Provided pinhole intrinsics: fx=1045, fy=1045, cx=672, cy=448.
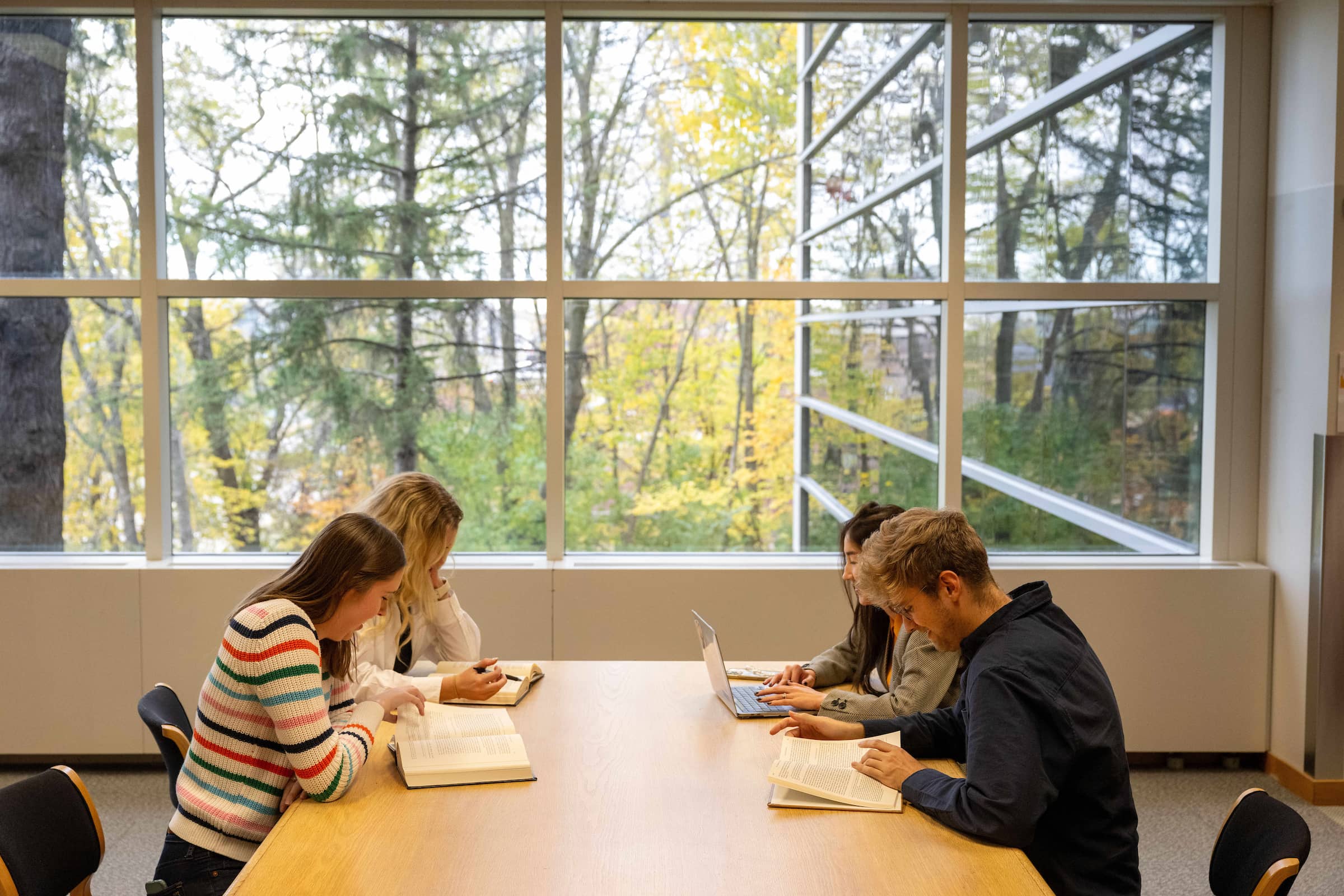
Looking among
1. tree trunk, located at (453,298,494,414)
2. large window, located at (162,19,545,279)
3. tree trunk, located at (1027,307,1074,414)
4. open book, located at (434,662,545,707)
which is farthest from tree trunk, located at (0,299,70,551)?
tree trunk, located at (1027,307,1074,414)

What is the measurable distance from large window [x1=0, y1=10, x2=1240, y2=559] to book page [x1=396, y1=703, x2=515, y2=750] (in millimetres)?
1976

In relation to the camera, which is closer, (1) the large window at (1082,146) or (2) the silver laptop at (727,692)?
(2) the silver laptop at (727,692)

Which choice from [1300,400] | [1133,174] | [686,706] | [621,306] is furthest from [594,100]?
[1300,400]

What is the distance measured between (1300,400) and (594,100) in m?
3.07

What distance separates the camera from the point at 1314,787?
3945 millimetres

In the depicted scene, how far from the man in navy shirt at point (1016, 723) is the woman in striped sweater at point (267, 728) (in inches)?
41.4

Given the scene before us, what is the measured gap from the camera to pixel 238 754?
6.70 feet

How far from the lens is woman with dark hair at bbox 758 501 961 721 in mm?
2498

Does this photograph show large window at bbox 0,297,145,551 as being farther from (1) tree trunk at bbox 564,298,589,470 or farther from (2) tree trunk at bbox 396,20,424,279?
(1) tree trunk at bbox 564,298,589,470

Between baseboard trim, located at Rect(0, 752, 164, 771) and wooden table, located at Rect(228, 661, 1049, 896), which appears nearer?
wooden table, located at Rect(228, 661, 1049, 896)

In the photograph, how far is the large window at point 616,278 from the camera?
4363mm

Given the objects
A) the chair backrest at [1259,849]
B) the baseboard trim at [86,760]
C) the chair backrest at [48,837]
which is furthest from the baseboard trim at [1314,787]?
the baseboard trim at [86,760]

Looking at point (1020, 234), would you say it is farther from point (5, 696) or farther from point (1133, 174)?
point (5, 696)

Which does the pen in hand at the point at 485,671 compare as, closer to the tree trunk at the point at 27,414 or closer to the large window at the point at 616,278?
the large window at the point at 616,278
